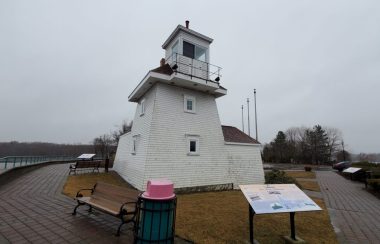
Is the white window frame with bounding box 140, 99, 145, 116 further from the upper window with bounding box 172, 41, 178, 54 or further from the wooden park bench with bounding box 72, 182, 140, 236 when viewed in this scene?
the wooden park bench with bounding box 72, 182, 140, 236

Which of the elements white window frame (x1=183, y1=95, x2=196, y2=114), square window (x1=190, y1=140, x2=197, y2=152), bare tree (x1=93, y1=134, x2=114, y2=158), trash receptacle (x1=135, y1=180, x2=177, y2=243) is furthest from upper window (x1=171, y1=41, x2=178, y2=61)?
bare tree (x1=93, y1=134, x2=114, y2=158)

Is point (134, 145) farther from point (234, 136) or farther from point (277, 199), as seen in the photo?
point (277, 199)

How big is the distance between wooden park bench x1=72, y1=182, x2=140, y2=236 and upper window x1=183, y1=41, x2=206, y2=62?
1067 cm

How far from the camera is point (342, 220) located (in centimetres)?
729

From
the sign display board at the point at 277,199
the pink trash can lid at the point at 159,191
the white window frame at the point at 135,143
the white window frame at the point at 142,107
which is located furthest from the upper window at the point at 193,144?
the pink trash can lid at the point at 159,191

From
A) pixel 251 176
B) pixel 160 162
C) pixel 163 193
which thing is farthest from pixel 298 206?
pixel 251 176

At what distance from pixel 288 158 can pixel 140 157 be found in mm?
52584

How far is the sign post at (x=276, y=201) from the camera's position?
4637 mm

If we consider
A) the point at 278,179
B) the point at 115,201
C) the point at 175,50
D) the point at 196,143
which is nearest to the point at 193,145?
the point at 196,143

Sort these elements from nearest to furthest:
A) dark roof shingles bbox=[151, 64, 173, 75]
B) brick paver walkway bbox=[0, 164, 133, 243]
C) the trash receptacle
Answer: the trash receptacle
brick paver walkway bbox=[0, 164, 133, 243]
dark roof shingles bbox=[151, 64, 173, 75]

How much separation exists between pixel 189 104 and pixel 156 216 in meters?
10.4

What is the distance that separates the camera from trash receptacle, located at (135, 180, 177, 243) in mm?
4082

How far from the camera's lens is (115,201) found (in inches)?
223

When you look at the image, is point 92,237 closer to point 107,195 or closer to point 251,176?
point 107,195
